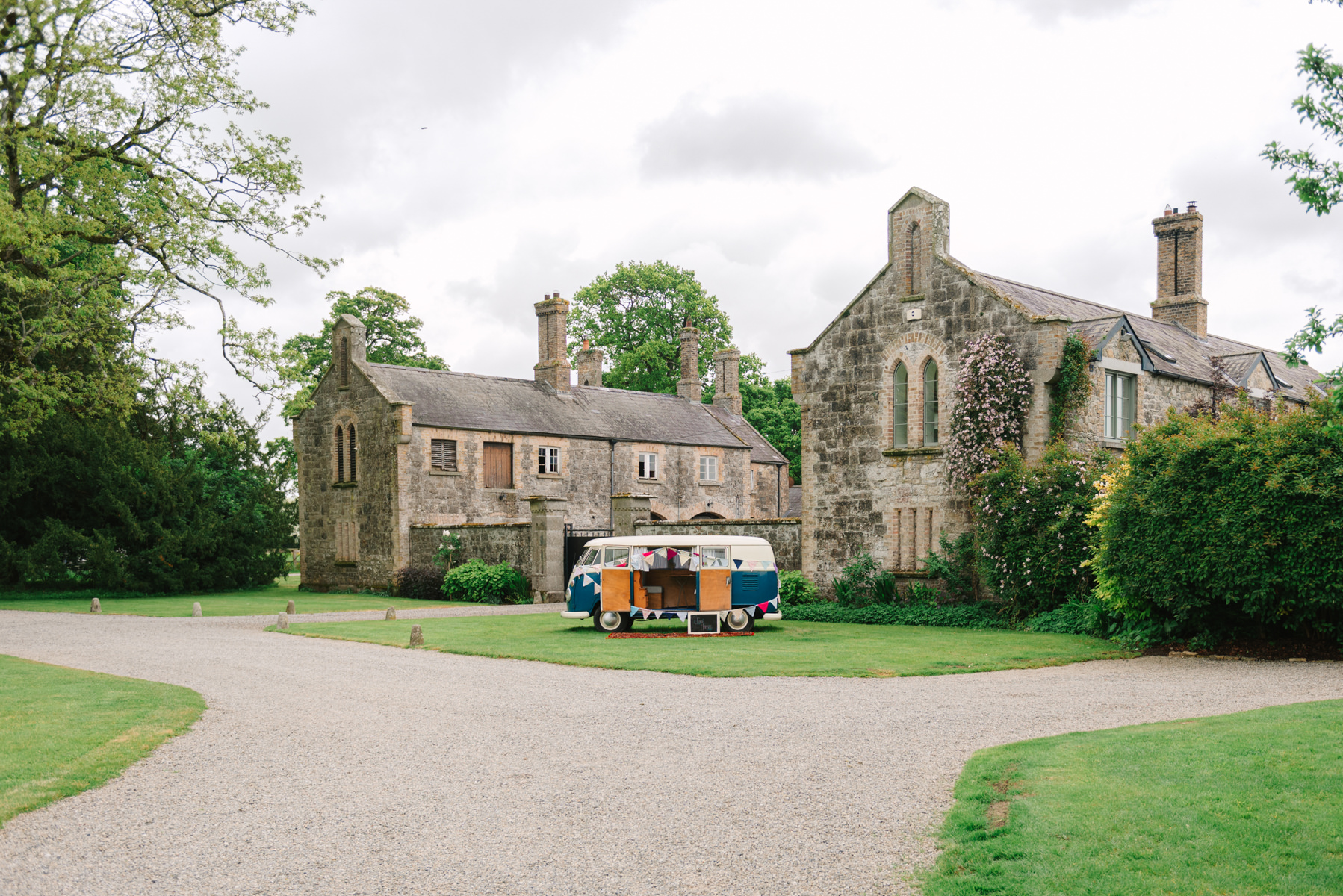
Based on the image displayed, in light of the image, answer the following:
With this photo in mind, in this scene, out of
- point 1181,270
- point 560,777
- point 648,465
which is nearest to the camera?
point 560,777

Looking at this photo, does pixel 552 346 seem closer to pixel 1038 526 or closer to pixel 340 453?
pixel 340 453

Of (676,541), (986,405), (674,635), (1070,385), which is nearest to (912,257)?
(986,405)

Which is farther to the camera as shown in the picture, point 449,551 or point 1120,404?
point 449,551

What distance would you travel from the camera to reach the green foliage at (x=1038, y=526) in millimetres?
18906

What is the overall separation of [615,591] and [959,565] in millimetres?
6958

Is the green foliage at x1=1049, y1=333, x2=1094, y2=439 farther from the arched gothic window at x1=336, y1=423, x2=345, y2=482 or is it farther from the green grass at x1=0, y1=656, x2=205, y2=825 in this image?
the arched gothic window at x1=336, y1=423, x2=345, y2=482

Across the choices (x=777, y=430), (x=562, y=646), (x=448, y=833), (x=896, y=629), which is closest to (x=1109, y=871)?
(x=448, y=833)

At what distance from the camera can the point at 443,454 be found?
34156 mm

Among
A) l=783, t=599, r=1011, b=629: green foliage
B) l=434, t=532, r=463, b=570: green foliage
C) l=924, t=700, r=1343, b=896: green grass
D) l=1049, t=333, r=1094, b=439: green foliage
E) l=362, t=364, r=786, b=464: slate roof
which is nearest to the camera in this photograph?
l=924, t=700, r=1343, b=896: green grass

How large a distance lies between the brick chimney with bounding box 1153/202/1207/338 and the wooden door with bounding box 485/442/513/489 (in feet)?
A: 65.8

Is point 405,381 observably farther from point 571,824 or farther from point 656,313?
point 571,824

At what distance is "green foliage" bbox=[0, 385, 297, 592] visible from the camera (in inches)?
1200

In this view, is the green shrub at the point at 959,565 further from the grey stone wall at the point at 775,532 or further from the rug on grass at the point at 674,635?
the rug on grass at the point at 674,635

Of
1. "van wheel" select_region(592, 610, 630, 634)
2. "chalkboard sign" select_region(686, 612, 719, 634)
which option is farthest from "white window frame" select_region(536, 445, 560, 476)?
"chalkboard sign" select_region(686, 612, 719, 634)
